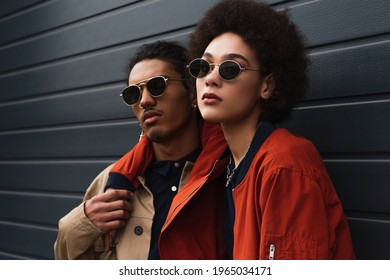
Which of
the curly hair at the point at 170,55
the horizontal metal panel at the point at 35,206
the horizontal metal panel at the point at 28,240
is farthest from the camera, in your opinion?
the horizontal metal panel at the point at 28,240

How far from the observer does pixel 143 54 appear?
2668mm

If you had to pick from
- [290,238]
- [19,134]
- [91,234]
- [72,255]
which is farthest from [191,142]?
[19,134]

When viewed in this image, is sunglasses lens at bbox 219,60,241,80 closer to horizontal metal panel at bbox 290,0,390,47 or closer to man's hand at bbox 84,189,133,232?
horizontal metal panel at bbox 290,0,390,47

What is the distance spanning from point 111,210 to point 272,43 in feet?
3.71

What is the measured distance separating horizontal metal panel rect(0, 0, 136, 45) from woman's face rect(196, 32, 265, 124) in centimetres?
191

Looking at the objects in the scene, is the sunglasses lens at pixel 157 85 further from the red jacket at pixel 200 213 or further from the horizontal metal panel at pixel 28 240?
the horizontal metal panel at pixel 28 240

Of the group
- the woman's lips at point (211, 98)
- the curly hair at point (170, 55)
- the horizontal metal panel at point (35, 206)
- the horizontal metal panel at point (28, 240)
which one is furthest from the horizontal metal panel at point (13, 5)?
the woman's lips at point (211, 98)

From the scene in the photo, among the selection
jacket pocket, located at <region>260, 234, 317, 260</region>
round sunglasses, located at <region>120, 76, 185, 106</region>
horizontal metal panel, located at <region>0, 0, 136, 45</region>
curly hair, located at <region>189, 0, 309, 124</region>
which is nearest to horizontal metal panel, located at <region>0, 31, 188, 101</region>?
horizontal metal panel, located at <region>0, 0, 136, 45</region>

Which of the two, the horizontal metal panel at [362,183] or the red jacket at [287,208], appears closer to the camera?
the red jacket at [287,208]

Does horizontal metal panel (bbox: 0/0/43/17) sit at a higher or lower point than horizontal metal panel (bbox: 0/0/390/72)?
higher

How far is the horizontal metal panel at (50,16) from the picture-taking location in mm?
4035

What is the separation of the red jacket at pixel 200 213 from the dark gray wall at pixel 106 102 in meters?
0.53

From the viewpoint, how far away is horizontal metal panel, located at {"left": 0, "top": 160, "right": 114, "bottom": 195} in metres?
4.04
